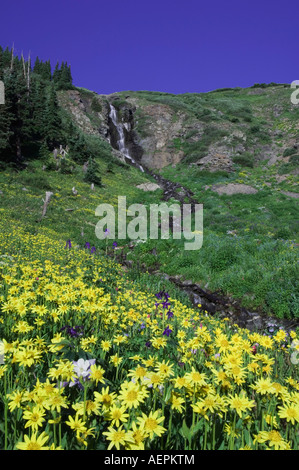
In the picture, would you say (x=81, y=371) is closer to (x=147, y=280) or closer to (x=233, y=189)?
(x=147, y=280)

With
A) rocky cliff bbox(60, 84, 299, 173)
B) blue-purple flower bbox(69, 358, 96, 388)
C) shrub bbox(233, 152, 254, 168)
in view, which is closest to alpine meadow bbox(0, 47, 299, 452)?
blue-purple flower bbox(69, 358, 96, 388)

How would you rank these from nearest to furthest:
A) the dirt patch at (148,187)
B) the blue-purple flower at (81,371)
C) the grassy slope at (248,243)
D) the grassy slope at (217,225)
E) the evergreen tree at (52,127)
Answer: the blue-purple flower at (81,371) → the grassy slope at (248,243) → the grassy slope at (217,225) → the evergreen tree at (52,127) → the dirt patch at (148,187)

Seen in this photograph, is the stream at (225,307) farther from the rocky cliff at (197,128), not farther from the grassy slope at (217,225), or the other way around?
the rocky cliff at (197,128)

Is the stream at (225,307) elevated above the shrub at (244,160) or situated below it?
below

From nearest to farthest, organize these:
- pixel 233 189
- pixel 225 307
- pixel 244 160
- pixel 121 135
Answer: pixel 225 307 < pixel 233 189 < pixel 244 160 < pixel 121 135

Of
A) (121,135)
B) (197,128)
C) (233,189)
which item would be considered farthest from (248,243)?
(121,135)

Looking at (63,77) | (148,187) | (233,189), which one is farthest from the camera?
(63,77)

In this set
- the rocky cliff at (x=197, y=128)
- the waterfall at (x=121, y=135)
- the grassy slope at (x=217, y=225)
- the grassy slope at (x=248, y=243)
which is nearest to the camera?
the grassy slope at (x=248, y=243)

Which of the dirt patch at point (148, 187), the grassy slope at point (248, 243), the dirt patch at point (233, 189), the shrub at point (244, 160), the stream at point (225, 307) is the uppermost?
the shrub at point (244, 160)

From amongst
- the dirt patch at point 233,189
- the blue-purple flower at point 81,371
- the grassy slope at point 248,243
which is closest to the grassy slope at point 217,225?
the grassy slope at point 248,243

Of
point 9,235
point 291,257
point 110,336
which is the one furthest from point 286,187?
point 110,336

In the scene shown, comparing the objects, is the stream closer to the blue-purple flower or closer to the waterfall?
the blue-purple flower

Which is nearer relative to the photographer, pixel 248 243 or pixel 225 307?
pixel 225 307
